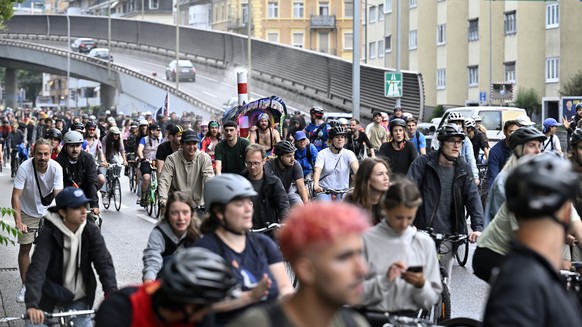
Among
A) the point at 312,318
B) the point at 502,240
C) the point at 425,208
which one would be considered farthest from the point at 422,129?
the point at 312,318

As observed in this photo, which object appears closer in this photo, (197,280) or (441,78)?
(197,280)

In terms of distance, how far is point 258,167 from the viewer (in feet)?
36.3

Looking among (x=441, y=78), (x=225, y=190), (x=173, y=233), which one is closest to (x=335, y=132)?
(x=173, y=233)

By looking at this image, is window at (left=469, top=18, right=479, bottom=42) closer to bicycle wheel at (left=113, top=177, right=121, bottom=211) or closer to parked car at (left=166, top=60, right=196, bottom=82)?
parked car at (left=166, top=60, right=196, bottom=82)

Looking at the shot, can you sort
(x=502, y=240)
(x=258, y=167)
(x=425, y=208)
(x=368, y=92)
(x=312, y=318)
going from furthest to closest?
(x=368, y=92), (x=258, y=167), (x=425, y=208), (x=502, y=240), (x=312, y=318)

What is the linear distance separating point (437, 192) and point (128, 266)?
625 centimetres

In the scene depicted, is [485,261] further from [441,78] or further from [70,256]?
[441,78]

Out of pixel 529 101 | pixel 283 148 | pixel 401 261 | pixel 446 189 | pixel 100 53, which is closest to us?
pixel 401 261

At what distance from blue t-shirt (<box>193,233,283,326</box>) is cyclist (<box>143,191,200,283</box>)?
1.47 metres

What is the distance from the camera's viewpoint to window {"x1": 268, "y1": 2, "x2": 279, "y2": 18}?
123812 mm

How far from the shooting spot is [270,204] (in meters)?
11.0

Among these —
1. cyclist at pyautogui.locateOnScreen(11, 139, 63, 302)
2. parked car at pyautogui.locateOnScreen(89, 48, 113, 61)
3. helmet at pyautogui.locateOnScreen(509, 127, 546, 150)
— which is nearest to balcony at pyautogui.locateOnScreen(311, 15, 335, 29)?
parked car at pyautogui.locateOnScreen(89, 48, 113, 61)

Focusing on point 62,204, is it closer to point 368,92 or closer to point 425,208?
point 425,208

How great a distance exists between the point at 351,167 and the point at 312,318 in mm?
11922
